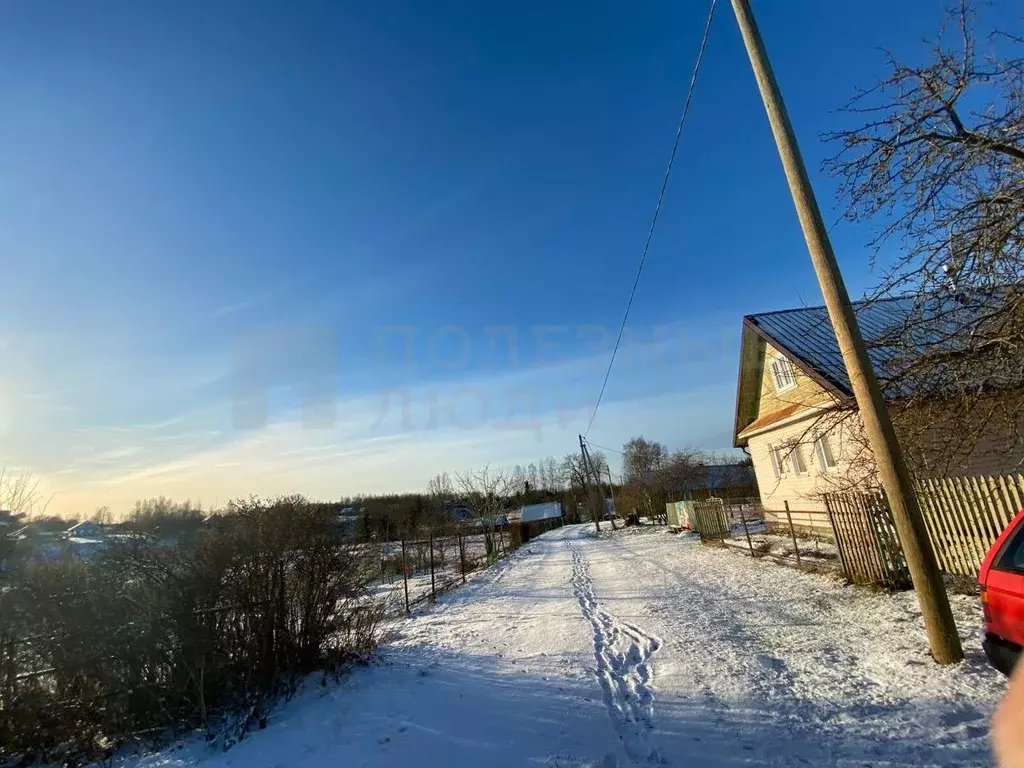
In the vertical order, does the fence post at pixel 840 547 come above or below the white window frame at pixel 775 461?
below

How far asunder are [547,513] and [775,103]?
→ 74.4m

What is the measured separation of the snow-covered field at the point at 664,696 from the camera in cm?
368

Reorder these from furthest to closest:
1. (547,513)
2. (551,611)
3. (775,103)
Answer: (547,513), (551,611), (775,103)

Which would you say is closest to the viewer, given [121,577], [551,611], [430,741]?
[430,741]

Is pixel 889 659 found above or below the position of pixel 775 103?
below

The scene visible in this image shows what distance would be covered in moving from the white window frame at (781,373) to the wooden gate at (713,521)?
15.3ft

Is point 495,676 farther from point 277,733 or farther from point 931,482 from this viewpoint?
point 931,482

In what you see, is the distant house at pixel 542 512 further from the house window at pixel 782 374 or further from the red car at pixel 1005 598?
the red car at pixel 1005 598

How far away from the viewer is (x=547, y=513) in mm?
76250

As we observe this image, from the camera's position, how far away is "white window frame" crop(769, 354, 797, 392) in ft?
55.7

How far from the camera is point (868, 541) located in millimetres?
8359

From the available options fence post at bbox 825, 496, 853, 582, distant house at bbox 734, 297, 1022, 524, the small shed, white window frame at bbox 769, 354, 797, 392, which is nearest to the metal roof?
distant house at bbox 734, 297, 1022, 524

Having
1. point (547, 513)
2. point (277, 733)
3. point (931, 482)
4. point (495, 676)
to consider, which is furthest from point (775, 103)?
point (547, 513)

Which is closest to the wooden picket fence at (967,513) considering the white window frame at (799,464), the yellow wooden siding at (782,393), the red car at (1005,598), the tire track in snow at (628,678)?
the red car at (1005,598)
